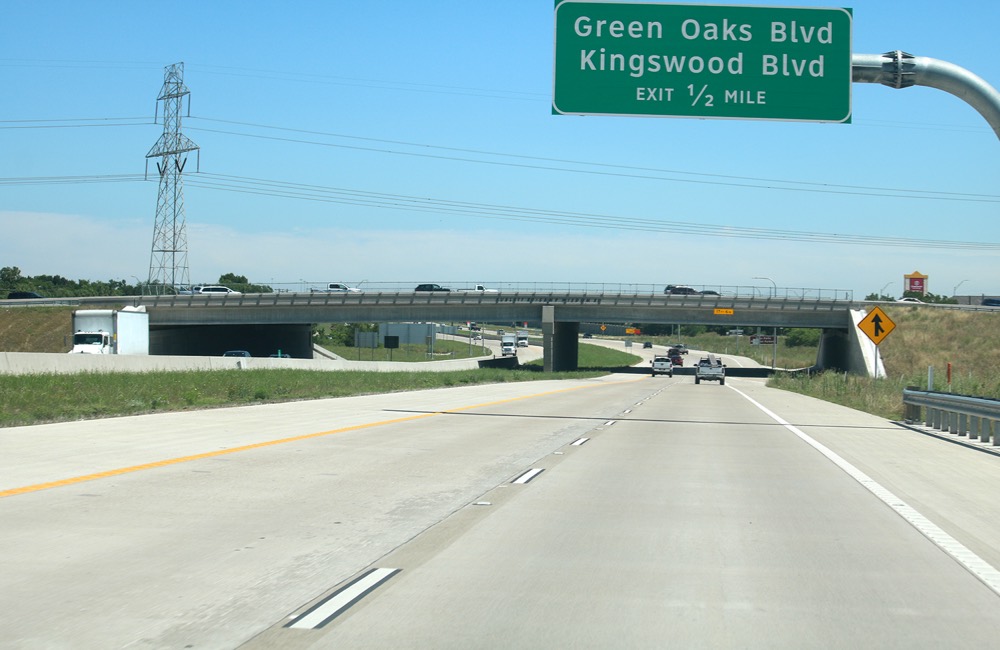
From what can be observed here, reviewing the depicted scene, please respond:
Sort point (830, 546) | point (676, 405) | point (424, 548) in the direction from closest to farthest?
point (424, 548), point (830, 546), point (676, 405)

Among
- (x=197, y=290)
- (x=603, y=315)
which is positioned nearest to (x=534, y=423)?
(x=603, y=315)

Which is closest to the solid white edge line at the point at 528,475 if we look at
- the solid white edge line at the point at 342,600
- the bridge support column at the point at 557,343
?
the solid white edge line at the point at 342,600

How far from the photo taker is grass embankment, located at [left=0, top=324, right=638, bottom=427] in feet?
75.0

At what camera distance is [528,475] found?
13742 millimetres

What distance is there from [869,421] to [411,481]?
1905cm

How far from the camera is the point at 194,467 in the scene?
44.1 feet

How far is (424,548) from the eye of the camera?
28.2 feet

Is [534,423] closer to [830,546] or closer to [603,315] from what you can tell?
[830,546]

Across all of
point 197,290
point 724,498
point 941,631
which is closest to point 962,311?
point 197,290

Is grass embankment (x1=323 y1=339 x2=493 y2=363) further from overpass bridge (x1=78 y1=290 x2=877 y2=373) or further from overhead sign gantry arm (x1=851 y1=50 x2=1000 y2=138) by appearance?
overhead sign gantry arm (x1=851 y1=50 x2=1000 y2=138)

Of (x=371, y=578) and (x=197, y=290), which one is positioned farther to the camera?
(x=197, y=290)

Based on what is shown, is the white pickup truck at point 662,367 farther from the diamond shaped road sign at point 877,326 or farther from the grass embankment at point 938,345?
the diamond shaped road sign at point 877,326

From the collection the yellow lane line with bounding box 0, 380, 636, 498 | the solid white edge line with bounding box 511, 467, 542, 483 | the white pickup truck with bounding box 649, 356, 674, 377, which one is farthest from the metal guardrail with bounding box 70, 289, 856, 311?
the solid white edge line with bounding box 511, 467, 542, 483

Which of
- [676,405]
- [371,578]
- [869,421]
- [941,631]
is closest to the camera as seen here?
[941,631]
